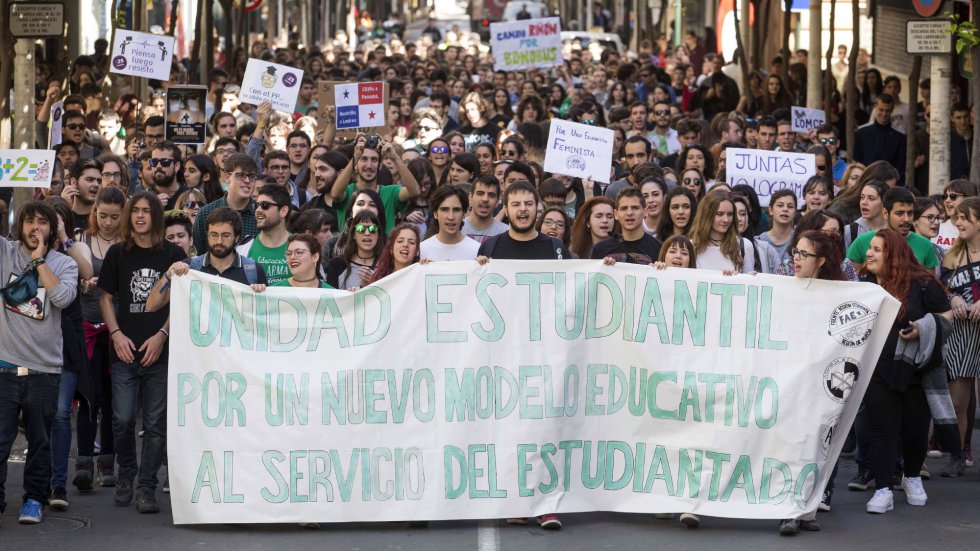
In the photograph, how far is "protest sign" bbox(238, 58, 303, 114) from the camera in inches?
664

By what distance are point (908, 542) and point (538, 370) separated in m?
1.95

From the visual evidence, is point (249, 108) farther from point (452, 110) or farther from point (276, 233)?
point (276, 233)

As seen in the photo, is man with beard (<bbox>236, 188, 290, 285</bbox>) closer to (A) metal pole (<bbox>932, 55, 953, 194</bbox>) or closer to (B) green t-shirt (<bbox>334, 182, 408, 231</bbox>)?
(B) green t-shirt (<bbox>334, 182, 408, 231</bbox>)

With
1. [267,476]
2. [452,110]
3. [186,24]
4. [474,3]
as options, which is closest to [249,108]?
[452,110]

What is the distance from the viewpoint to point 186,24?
167 ft

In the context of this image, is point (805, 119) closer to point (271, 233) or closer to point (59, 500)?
point (271, 233)

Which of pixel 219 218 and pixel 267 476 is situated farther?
pixel 219 218

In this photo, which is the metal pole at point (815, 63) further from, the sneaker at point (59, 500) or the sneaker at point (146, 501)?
the sneaker at point (59, 500)

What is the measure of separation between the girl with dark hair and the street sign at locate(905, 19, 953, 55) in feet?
22.3

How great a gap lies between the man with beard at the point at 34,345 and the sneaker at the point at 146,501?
46 centimetres

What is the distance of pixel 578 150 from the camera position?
534 inches

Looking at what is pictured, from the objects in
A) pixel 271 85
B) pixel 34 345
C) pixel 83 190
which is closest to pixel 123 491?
pixel 34 345

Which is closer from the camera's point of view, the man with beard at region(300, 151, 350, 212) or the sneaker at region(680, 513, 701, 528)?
the sneaker at region(680, 513, 701, 528)

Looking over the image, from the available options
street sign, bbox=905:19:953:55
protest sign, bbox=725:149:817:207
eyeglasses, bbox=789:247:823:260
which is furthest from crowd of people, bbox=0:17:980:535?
street sign, bbox=905:19:953:55
